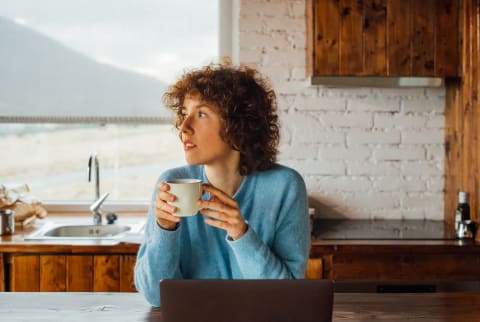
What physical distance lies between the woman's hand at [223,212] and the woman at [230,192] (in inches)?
1.3

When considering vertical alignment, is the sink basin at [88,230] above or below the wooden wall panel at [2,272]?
above

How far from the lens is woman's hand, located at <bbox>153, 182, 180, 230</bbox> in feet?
4.74

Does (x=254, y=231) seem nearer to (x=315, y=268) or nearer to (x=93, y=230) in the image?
(x=315, y=268)

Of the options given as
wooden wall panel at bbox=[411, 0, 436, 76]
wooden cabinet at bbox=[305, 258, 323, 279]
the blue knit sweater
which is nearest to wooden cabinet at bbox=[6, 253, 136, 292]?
wooden cabinet at bbox=[305, 258, 323, 279]

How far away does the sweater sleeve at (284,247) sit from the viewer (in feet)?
5.42

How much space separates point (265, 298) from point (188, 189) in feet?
1.08

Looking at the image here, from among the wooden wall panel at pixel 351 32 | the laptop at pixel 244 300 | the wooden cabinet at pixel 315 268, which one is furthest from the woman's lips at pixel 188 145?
the wooden wall panel at pixel 351 32

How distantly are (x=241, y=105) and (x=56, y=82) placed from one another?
1893 millimetres

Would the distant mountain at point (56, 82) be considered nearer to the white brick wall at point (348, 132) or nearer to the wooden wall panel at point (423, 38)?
the white brick wall at point (348, 132)

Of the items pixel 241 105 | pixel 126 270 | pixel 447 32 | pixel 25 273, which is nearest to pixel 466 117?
pixel 447 32

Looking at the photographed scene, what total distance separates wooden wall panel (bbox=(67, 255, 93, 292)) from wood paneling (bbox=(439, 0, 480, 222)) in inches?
69.9

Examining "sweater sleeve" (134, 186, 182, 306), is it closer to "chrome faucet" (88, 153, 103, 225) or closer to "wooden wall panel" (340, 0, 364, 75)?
"chrome faucet" (88, 153, 103, 225)

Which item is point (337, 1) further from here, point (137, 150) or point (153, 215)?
point (153, 215)

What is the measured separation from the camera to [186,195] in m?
1.43
